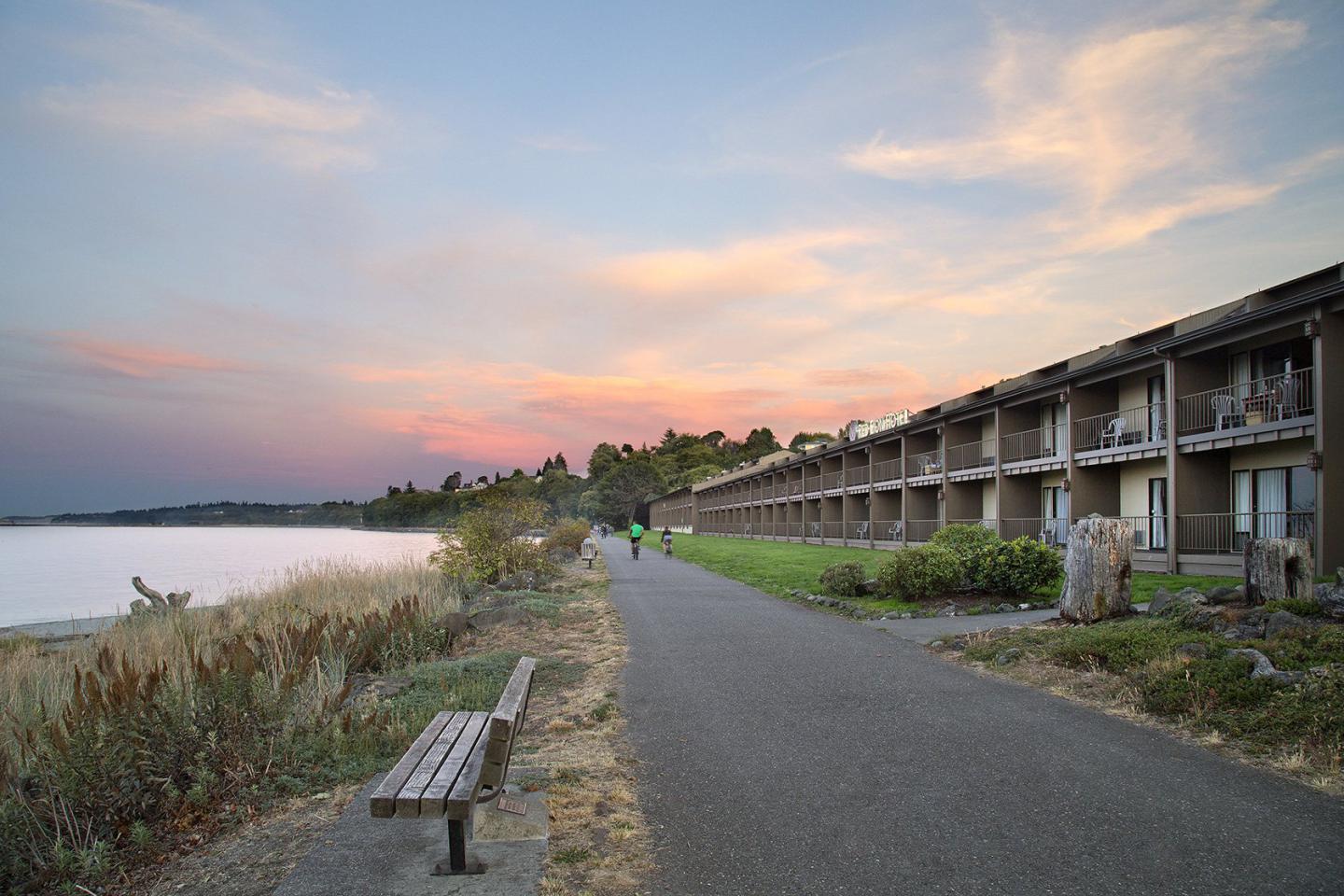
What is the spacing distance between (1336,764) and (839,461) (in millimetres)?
39857

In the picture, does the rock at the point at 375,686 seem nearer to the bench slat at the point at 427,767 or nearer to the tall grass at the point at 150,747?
the tall grass at the point at 150,747

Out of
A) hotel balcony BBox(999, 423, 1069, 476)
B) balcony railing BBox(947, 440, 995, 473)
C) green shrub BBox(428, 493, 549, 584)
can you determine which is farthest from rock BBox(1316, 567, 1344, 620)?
balcony railing BBox(947, 440, 995, 473)

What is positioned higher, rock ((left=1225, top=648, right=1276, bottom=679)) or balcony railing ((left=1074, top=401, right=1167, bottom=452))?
balcony railing ((left=1074, top=401, right=1167, bottom=452))

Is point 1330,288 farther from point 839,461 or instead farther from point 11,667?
point 839,461

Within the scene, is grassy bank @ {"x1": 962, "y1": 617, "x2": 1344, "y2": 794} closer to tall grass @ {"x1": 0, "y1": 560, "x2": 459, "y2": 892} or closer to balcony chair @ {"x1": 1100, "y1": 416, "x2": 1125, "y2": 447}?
tall grass @ {"x1": 0, "y1": 560, "x2": 459, "y2": 892}

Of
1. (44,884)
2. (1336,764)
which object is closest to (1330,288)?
(1336,764)

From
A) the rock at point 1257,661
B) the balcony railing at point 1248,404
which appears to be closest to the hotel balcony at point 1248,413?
the balcony railing at point 1248,404

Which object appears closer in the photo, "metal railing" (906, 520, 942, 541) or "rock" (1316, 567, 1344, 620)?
"rock" (1316, 567, 1344, 620)

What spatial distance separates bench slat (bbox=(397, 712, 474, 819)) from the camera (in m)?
4.07

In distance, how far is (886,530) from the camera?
37.4 metres

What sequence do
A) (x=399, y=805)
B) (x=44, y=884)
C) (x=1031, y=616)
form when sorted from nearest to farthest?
(x=399, y=805) < (x=44, y=884) < (x=1031, y=616)

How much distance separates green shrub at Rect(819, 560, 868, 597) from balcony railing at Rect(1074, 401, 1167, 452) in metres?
9.99

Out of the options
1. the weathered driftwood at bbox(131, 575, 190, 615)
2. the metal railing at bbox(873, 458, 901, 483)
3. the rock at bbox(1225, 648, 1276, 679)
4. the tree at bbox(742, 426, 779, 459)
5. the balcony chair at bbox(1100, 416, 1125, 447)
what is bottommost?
the weathered driftwood at bbox(131, 575, 190, 615)

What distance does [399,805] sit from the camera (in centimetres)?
407
